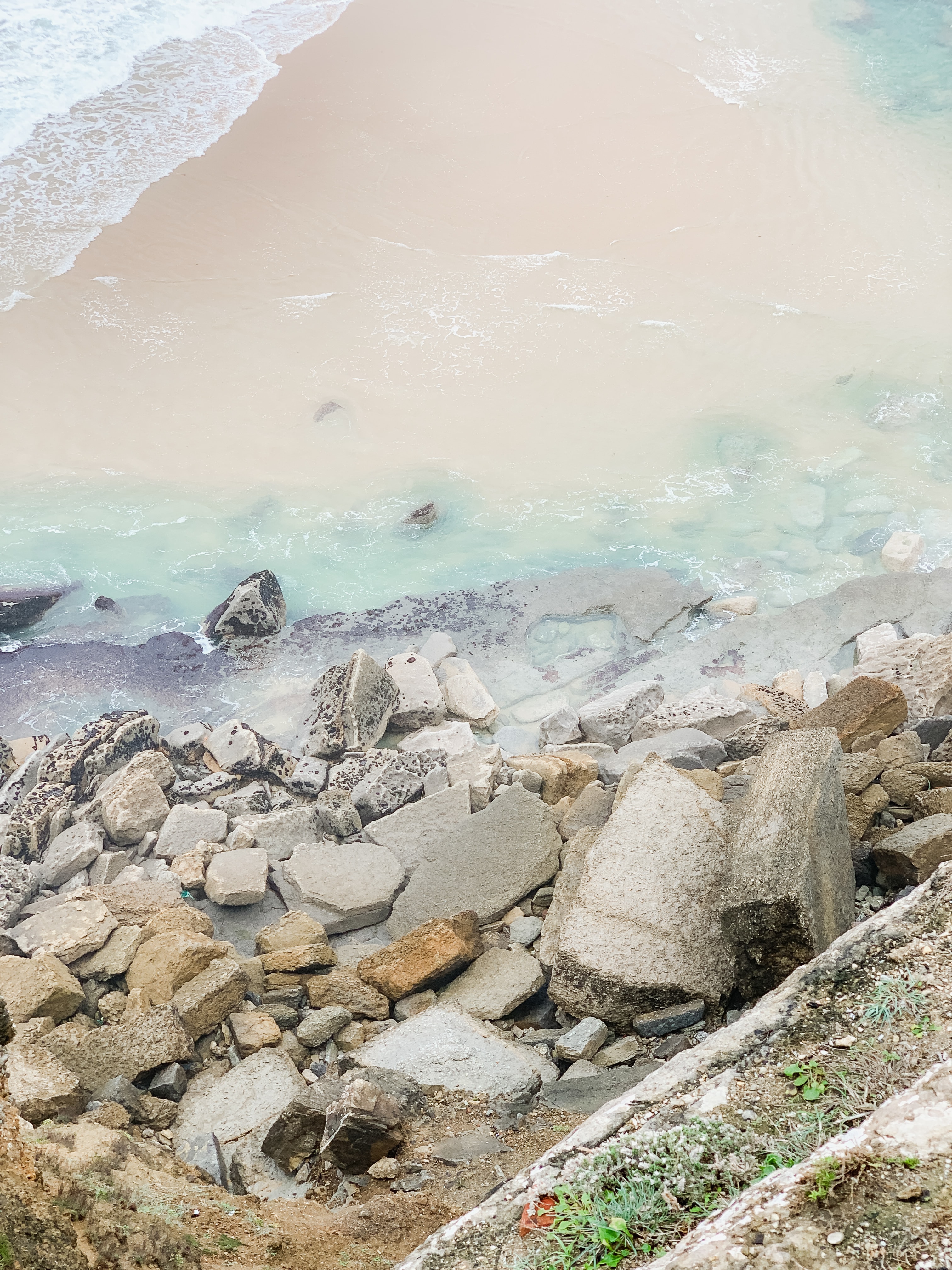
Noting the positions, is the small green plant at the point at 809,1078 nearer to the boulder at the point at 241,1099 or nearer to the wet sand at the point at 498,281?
the boulder at the point at 241,1099

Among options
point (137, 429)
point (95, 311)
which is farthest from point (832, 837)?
point (95, 311)

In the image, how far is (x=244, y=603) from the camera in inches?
326

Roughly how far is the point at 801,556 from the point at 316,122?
10622 millimetres

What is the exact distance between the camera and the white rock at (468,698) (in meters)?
7.51

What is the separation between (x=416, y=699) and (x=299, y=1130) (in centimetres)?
391

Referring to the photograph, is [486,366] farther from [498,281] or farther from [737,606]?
[737,606]

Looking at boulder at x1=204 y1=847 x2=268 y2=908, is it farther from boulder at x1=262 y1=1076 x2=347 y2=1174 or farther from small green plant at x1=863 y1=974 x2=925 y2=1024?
small green plant at x1=863 y1=974 x2=925 y2=1024

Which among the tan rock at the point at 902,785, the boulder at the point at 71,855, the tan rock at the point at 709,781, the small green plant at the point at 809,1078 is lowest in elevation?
the boulder at the point at 71,855

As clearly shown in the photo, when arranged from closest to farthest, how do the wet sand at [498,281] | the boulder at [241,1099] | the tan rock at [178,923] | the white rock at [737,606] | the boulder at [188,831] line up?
the boulder at [241,1099], the tan rock at [178,923], the boulder at [188,831], the white rock at [737,606], the wet sand at [498,281]

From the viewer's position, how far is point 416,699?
745cm

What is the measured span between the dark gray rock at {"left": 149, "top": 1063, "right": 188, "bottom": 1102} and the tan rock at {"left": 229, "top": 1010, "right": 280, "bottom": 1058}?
0.30m

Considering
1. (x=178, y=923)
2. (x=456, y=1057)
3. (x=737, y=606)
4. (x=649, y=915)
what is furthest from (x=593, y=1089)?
(x=737, y=606)

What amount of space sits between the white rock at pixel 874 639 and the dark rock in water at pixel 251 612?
4.69 metres

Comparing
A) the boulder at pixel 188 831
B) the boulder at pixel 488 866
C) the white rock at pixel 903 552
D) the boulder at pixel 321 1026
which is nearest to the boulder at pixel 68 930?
the boulder at pixel 188 831
